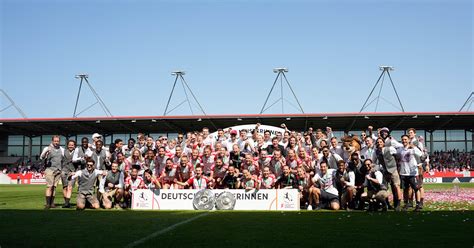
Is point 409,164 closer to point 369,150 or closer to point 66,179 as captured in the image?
point 369,150

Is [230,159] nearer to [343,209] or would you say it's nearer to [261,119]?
[343,209]

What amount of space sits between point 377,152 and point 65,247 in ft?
27.3

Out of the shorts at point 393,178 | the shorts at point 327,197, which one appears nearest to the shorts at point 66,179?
the shorts at point 327,197

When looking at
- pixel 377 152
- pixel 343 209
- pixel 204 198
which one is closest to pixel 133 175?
pixel 204 198

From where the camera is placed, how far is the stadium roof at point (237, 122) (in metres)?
35.4

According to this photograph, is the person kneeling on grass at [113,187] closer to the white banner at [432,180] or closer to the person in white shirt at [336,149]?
the person in white shirt at [336,149]

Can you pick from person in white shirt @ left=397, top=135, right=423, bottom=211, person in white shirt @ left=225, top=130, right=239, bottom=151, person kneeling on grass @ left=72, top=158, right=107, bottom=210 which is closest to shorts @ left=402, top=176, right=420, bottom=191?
person in white shirt @ left=397, top=135, right=423, bottom=211

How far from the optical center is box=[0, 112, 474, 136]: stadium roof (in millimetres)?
35375

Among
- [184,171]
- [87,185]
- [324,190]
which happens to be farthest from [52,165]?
[324,190]

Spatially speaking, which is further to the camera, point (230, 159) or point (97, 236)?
point (230, 159)

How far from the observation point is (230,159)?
13.4 metres

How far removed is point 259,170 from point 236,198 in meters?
1.40

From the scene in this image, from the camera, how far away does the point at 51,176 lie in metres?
12.3

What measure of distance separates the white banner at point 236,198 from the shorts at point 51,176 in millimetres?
2177
